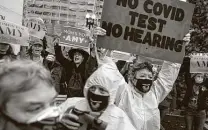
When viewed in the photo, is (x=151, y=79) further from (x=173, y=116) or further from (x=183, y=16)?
→ (x=173, y=116)

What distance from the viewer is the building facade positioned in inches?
117

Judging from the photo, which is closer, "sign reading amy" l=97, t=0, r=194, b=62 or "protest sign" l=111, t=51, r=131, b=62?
"sign reading amy" l=97, t=0, r=194, b=62

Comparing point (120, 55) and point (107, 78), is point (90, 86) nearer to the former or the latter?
point (107, 78)

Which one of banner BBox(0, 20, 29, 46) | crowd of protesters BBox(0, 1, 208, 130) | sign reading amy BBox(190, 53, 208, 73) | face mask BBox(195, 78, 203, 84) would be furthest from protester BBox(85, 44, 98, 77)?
face mask BBox(195, 78, 203, 84)

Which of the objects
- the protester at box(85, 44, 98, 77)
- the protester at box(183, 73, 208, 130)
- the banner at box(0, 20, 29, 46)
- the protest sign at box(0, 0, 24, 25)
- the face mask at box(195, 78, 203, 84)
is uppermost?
the protest sign at box(0, 0, 24, 25)

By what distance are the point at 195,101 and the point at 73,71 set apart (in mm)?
1424

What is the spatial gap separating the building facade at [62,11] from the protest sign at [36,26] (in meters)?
0.03

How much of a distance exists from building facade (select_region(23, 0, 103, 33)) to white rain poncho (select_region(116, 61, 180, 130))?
0.59 meters

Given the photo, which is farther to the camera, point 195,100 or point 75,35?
point 195,100

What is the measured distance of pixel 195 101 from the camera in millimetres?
3977

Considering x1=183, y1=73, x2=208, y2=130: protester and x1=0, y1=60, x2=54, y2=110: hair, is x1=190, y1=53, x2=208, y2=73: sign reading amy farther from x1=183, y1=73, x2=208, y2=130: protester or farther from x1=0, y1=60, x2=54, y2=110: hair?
x1=0, y1=60, x2=54, y2=110: hair

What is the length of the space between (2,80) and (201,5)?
2097 mm

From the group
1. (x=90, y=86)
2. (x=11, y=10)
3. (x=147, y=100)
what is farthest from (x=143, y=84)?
(x=11, y=10)

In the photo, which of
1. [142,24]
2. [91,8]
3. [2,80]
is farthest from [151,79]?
[2,80]
